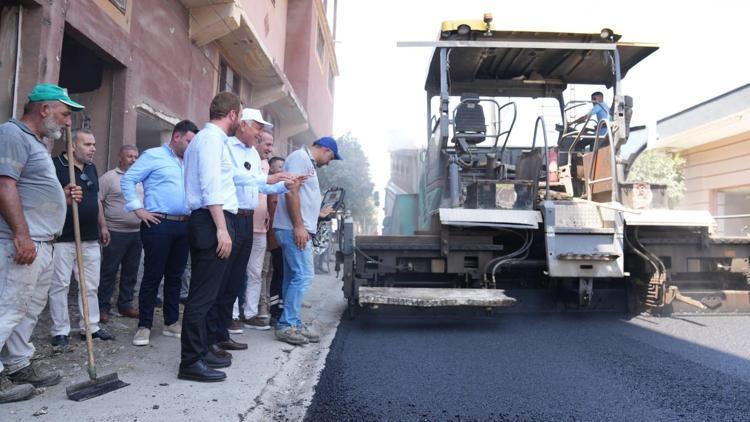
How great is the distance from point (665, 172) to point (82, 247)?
1330cm

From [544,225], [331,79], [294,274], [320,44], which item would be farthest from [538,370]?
[331,79]

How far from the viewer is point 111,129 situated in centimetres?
517

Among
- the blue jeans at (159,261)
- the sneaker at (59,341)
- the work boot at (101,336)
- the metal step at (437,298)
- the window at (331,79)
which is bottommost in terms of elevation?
the work boot at (101,336)

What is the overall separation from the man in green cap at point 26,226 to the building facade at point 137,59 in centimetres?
137

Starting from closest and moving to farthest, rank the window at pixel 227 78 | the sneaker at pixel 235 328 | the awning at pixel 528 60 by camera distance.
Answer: the sneaker at pixel 235 328 → the awning at pixel 528 60 → the window at pixel 227 78

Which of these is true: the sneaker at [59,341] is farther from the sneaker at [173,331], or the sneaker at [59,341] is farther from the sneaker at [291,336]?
the sneaker at [291,336]

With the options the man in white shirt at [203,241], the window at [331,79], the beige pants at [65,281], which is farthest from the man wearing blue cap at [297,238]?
the window at [331,79]

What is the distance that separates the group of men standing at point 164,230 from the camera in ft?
8.35

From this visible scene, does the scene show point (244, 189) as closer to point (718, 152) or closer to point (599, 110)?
point (599, 110)

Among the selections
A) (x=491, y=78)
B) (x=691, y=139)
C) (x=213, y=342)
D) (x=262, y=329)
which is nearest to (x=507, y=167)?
(x=491, y=78)

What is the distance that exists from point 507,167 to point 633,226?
1437mm

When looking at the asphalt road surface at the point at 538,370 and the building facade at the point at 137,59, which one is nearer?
the asphalt road surface at the point at 538,370

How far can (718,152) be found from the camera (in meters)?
12.2

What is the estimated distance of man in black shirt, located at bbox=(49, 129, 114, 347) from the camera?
333cm
